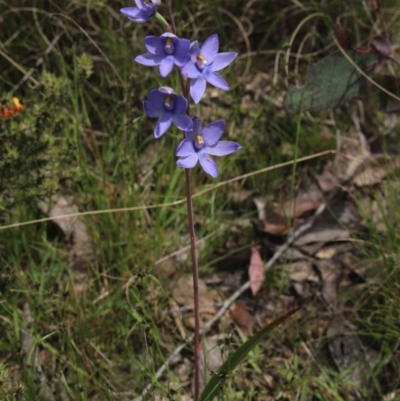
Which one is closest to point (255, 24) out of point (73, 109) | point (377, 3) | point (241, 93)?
point (241, 93)

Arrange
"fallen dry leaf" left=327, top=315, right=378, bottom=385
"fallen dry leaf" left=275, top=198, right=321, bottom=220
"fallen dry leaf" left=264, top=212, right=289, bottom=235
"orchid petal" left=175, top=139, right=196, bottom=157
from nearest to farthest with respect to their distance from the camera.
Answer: "orchid petal" left=175, top=139, right=196, bottom=157
"fallen dry leaf" left=327, top=315, right=378, bottom=385
"fallen dry leaf" left=264, top=212, right=289, bottom=235
"fallen dry leaf" left=275, top=198, right=321, bottom=220

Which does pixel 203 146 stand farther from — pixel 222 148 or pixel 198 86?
pixel 198 86

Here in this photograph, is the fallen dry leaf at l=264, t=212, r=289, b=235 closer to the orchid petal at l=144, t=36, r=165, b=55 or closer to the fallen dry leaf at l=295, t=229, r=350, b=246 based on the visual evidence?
the fallen dry leaf at l=295, t=229, r=350, b=246

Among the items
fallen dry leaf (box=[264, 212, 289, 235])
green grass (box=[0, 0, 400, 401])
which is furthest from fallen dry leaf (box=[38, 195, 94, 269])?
fallen dry leaf (box=[264, 212, 289, 235])

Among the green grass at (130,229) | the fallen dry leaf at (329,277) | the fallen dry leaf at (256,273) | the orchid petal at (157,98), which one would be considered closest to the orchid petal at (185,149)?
the orchid petal at (157,98)

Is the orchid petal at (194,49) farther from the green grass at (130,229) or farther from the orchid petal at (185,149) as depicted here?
the green grass at (130,229)

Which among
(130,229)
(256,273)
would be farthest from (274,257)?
(130,229)
